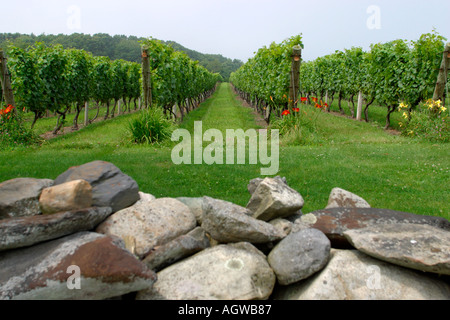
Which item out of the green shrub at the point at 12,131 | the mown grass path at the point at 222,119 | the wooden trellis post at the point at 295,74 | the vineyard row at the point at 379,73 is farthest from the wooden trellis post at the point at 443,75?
the green shrub at the point at 12,131

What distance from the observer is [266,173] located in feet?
21.1

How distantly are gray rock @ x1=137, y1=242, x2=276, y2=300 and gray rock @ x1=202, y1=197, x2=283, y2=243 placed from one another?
151 millimetres

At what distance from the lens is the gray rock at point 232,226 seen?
2895 millimetres

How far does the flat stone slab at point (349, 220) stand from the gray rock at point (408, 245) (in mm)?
154

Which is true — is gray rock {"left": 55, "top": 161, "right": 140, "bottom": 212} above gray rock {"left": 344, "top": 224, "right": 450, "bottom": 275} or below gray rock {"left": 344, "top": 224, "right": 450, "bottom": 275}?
above

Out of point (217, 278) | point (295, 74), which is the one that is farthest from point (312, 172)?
point (295, 74)

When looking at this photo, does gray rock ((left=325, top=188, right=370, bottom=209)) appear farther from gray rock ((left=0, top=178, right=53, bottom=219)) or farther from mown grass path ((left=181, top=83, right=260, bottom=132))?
mown grass path ((left=181, top=83, right=260, bottom=132))

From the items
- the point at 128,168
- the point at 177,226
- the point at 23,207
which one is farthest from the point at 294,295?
the point at 128,168

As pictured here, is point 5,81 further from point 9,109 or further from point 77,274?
point 77,274

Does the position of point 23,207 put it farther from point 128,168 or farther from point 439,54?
point 439,54

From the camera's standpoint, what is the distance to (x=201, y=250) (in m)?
3.01

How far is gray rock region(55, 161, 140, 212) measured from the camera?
3.26 meters

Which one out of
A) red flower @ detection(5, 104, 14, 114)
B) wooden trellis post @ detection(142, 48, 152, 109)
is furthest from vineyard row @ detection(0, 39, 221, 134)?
red flower @ detection(5, 104, 14, 114)
